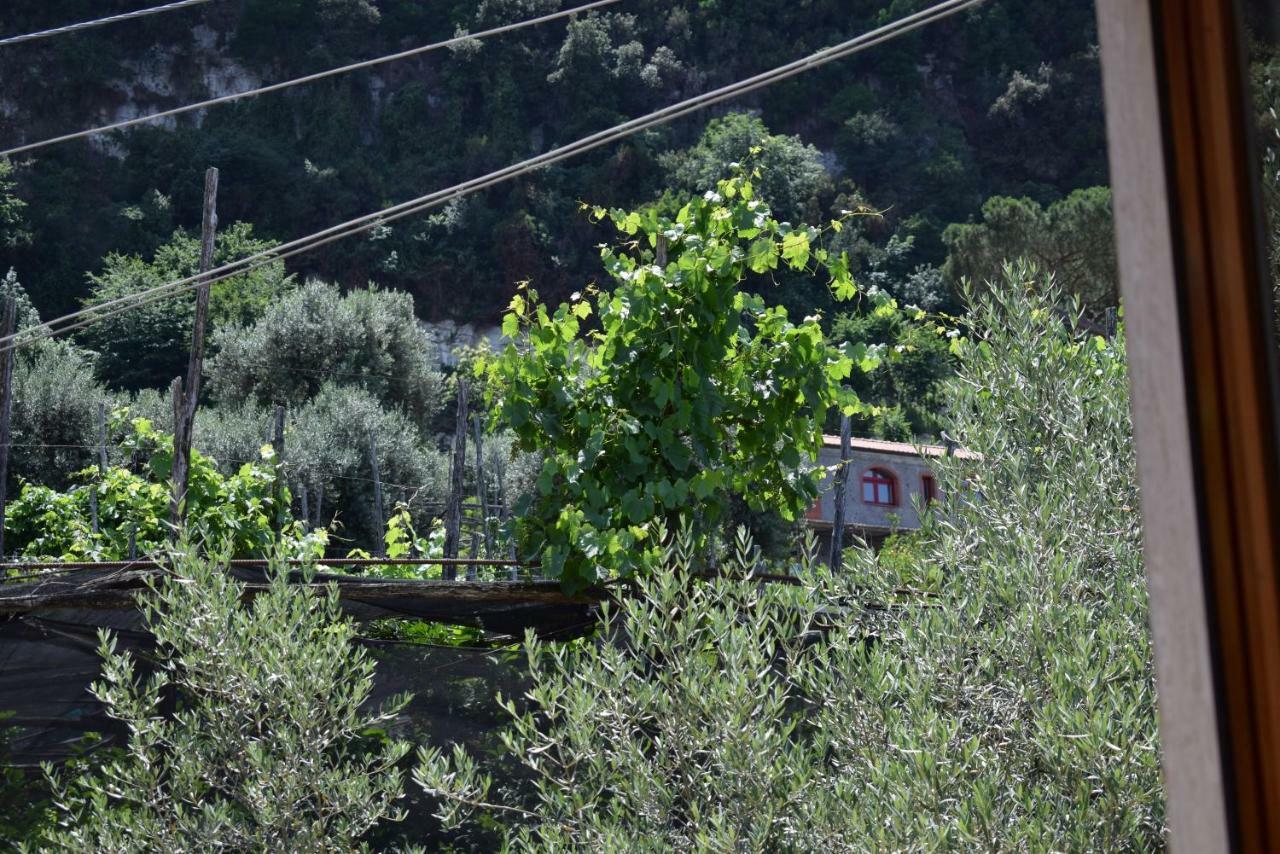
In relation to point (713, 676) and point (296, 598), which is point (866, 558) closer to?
point (713, 676)

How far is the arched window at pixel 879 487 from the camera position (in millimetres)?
26219

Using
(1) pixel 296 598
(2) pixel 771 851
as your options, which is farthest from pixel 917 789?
(1) pixel 296 598

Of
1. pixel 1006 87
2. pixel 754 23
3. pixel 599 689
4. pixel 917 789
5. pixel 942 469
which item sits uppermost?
pixel 754 23

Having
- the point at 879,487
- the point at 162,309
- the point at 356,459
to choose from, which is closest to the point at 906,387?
the point at 879,487

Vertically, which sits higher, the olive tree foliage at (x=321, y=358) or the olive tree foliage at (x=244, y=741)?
the olive tree foliage at (x=321, y=358)

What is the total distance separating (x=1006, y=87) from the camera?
44.5m

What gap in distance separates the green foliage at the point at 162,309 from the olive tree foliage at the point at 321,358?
2.53m

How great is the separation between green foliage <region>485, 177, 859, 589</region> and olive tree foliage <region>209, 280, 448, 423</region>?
22.5m

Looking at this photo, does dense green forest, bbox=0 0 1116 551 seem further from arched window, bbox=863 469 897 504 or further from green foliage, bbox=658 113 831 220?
arched window, bbox=863 469 897 504

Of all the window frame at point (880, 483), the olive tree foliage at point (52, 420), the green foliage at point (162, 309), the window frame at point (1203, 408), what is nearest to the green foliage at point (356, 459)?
the olive tree foliage at point (52, 420)

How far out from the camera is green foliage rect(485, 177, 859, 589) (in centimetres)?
359

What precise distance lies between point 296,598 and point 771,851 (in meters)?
1.10

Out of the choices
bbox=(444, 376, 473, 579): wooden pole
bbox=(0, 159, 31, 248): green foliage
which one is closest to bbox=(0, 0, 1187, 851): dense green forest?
bbox=(444, 376, 473, 579): wooden pole

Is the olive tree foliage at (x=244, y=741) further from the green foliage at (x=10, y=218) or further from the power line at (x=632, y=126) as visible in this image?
the green foliage at (x=10, y=218)
